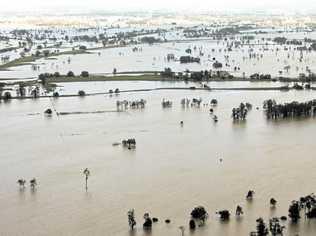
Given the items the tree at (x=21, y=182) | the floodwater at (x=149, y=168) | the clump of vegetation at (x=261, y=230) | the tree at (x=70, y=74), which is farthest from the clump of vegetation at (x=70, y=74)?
the clump of vegetation at (x=261, y=230)

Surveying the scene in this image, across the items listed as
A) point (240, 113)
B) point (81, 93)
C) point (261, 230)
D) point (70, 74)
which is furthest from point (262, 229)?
point (70, 74)

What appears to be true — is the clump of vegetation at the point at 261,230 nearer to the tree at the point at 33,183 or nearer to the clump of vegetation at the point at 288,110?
the tree at the point at 33,183

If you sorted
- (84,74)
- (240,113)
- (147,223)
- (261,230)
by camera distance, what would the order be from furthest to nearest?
(84,74) < (240,113) < (147,223) < (261,230)

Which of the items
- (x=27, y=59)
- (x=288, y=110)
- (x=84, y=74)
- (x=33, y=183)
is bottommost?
(x=33, y=183)

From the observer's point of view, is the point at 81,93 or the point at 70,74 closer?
the point at 81,93

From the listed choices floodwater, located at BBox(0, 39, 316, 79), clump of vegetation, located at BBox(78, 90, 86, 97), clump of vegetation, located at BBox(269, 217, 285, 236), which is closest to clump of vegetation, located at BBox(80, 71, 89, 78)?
floodwater, located at BBox(0, 39, 316, 79)

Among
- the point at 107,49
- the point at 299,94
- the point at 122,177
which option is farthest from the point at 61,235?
the point at 107,49

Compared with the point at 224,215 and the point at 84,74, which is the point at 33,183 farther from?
the point at 84,74

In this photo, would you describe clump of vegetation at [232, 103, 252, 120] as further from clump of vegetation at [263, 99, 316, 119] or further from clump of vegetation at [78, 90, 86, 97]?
clump of vegetation at [78, 90, 86, 97]

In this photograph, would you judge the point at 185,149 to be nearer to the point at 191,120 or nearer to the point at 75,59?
the point at 191,120
